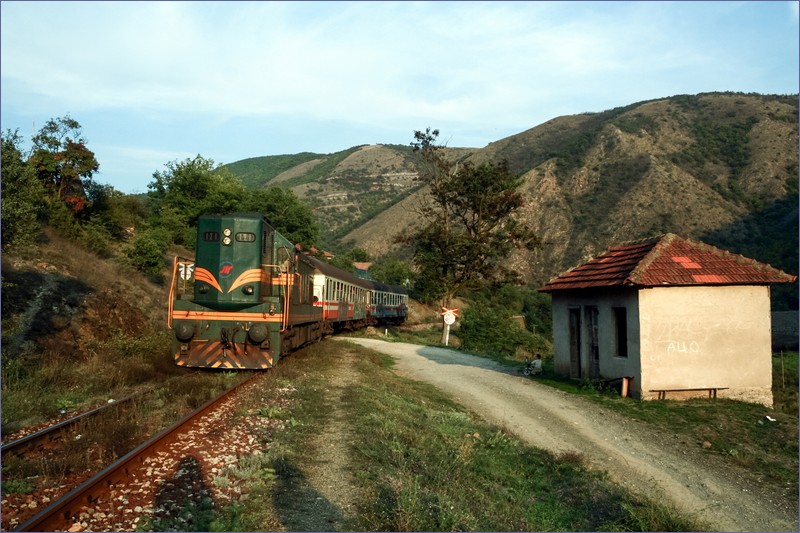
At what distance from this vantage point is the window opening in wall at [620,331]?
49.1 feet

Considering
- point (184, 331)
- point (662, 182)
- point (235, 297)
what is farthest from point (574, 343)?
point (662, 182)

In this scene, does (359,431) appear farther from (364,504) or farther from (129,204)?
(129,204)

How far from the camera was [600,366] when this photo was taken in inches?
615

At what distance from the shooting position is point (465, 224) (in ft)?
127

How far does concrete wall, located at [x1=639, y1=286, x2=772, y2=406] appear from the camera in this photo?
13.8m

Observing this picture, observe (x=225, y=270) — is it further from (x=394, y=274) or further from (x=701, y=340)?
(x=394, y=274)

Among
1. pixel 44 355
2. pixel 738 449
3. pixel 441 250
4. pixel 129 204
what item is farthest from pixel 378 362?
pixel 129 204

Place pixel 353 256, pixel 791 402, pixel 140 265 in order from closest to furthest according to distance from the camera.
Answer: pixel 791 402 → pixel 140 265 → pixel 353 256

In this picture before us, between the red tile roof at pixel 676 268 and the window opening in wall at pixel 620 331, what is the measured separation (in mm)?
906

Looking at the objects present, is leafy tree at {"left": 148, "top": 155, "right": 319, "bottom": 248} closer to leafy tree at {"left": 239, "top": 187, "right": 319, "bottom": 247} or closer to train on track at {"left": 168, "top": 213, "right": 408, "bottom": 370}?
leafy tree at {"left": 239, "top": 187, "right": 319, "bottom": 247}

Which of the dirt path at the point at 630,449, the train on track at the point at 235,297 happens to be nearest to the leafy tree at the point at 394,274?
the dirt path at the point at 630,449

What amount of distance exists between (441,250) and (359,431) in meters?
30.4

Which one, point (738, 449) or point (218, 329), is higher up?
point (218, 329)

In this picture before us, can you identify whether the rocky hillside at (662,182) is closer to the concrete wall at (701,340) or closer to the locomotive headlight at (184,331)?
the concrete wall at (701,340)
